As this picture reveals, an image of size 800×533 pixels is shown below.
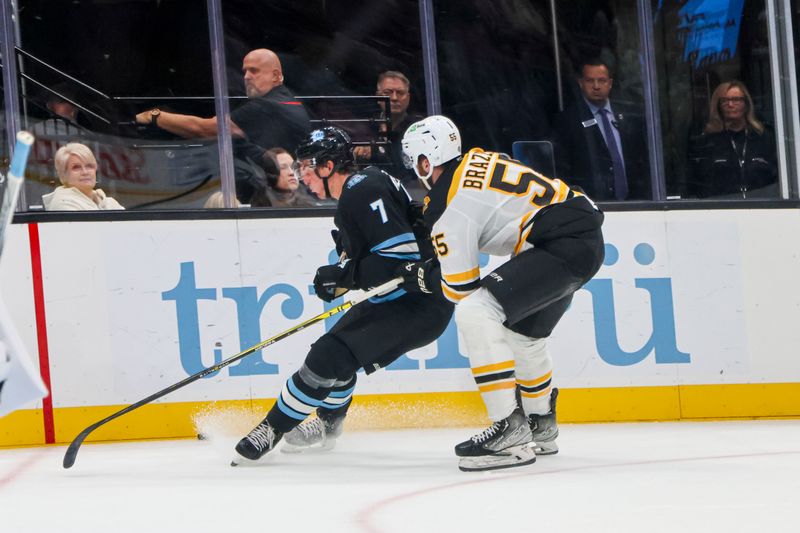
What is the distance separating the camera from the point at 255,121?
5.04 meters

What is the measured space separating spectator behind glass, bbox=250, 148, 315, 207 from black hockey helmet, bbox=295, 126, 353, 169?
2.64 feet

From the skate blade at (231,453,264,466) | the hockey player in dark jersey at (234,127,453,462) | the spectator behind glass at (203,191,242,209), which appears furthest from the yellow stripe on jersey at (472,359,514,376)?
the spectator behind glass at (203,191,242,209)

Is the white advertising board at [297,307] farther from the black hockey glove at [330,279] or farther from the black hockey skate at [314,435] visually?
the black hockey glove at [330,279]

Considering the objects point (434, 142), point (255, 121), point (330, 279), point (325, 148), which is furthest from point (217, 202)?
point (434, 142)

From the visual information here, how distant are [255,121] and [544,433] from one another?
1.99 metres

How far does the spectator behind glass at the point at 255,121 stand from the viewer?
499 centimetres

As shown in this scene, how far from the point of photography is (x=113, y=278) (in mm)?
4629

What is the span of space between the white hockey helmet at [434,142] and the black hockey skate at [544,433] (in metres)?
0.91

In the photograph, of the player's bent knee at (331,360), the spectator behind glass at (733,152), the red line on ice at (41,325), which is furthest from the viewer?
the spectator behind glass at (733,152)

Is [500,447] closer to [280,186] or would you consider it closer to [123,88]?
[280,186]

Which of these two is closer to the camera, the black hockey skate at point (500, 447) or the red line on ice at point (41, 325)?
the black hockey skate at point (500, 447)

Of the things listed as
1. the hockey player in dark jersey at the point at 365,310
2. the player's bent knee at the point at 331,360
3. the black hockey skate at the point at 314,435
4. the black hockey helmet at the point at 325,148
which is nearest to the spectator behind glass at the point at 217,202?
the black hockey helmet at the point at 325,148

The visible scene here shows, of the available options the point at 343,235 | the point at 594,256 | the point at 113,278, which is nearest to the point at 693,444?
the point at 594,256

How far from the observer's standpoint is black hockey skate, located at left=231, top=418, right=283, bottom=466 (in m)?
3.77
